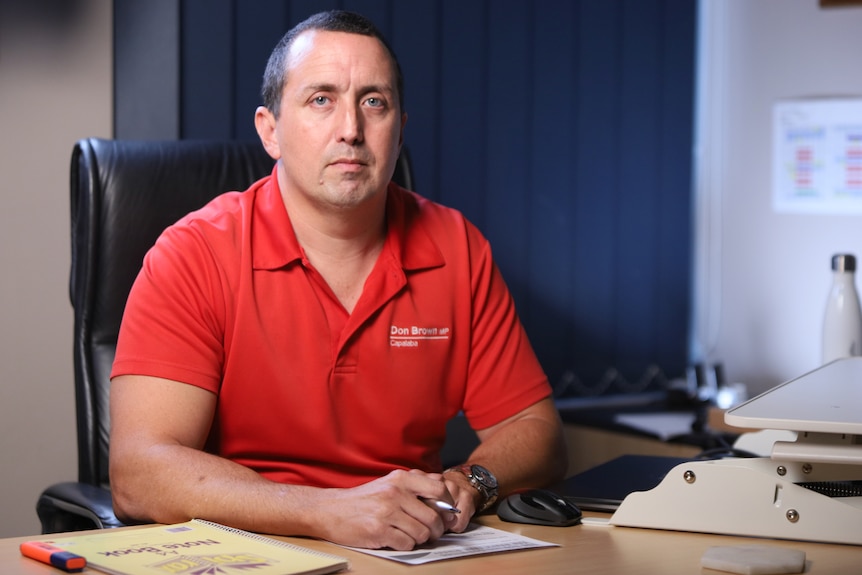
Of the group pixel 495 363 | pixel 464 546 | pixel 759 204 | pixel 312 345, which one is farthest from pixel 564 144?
pixel 464 546

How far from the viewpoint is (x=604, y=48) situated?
2996mm

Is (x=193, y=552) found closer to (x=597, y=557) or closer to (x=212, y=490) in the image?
(x=212, y=490)

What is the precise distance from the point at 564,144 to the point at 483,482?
5.48ft

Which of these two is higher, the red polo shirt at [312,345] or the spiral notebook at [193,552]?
the red polo shirt at [312,345]

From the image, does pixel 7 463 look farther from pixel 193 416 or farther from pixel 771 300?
pixel 771 300

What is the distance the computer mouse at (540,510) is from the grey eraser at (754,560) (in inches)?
8.8

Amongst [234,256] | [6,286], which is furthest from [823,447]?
[6,286]

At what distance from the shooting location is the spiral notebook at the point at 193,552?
1.06m

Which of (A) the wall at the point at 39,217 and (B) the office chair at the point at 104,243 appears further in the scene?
(A) the wall at the point at 39,217

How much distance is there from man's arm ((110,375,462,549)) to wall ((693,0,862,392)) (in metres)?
1.98

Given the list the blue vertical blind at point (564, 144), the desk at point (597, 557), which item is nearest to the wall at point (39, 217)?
the blue vertical blind at point (564, 144)

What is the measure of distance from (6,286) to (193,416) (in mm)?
905

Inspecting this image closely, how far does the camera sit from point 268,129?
5.91 ft

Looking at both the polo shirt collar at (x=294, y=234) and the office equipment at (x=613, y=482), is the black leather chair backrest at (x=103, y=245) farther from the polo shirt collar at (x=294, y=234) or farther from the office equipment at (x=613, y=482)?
the office equipment at (x=613, y=482)
